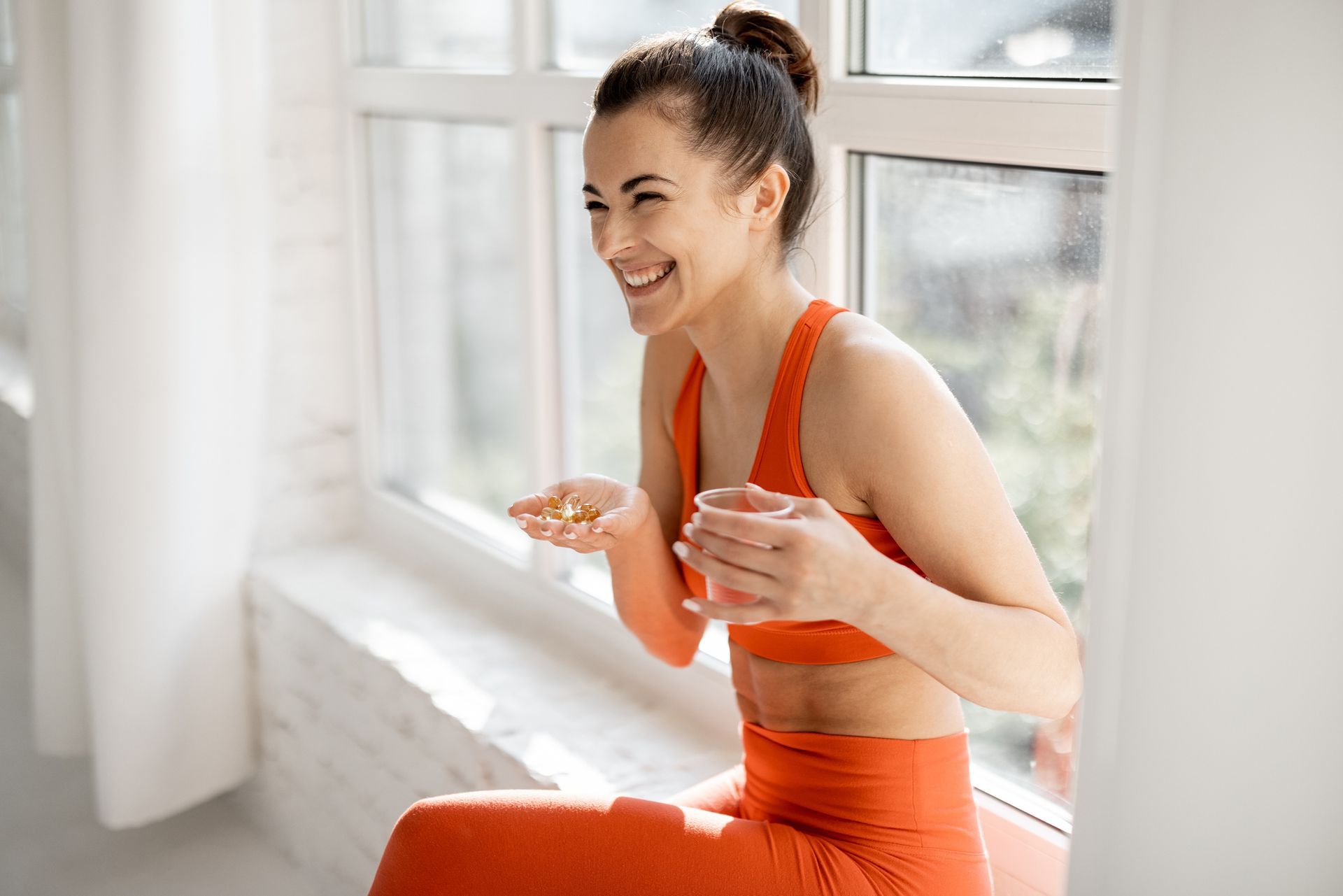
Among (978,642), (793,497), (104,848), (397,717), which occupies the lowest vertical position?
(104,848)

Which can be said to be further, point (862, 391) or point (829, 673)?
point (829, 673)

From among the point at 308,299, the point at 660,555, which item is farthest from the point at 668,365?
the point at 308,299

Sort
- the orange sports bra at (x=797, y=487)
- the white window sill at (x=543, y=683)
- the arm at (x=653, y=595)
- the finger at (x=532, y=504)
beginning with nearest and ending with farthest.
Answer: the orange sports bra at (x=797, y=487) → the finger at (x=532, y=504) → the arm at (x=653, y=595) → the white window sill at (x=543, y=683)

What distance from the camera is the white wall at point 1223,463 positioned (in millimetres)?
739

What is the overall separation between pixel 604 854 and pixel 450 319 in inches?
63.4

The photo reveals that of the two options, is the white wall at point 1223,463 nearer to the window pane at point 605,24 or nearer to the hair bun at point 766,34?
the hair bun at point 766,34

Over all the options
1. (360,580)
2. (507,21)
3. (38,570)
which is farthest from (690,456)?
(38,570)

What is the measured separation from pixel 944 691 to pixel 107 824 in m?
1.95

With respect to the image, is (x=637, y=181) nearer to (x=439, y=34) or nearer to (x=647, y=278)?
(x=647, y=278)

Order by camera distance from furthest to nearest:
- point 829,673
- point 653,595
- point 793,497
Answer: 1. point 653,595
2. point 829,673
3. point 793,497

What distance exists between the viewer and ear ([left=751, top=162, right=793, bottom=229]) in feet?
4.32

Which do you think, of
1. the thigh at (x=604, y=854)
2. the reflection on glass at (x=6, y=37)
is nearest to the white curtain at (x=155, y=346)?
the thigh at (x=604, y=854)

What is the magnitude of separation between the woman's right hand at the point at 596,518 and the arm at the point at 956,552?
0.27m

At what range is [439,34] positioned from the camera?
2.46m
